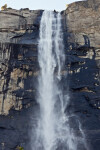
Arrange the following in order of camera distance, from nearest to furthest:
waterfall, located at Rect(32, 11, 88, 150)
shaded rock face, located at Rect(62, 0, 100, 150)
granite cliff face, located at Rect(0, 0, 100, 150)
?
waterfall, located at Rect(32, 11, 88, 150), granite cliff face, located at Rect(0, 0, 100, 150), shaded rock face, located at Rect(62, 0, 100, 150)

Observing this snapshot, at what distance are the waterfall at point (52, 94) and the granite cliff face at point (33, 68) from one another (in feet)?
2.43

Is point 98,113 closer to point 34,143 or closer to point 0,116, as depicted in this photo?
point 34,143

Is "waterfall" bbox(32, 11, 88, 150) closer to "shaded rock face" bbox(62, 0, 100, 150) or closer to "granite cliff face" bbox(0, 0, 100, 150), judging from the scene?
"granite cliff face" bbox(0, 0, 100, 150)

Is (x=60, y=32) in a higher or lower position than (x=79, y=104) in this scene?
higher

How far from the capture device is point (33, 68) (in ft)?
84.3

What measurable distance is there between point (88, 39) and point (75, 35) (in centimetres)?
177

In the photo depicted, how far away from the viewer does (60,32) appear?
28906 millimetres

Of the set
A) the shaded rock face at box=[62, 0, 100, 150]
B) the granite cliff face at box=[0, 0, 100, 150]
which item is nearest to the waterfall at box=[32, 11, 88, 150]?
the granite cliff face at box=[0, 0, 100, 150]

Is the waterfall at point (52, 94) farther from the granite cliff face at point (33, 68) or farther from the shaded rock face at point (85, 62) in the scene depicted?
the shaded rock face at point (85, 62)

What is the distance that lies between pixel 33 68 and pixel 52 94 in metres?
3.86

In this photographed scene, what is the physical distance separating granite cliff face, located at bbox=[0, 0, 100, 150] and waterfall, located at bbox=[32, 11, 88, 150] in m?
0.74

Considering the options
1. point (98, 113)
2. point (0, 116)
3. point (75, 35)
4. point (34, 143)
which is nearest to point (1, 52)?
point (0, 116)

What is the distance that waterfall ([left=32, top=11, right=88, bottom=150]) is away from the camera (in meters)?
20.7

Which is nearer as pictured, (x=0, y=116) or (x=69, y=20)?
(x=0, y=116)
